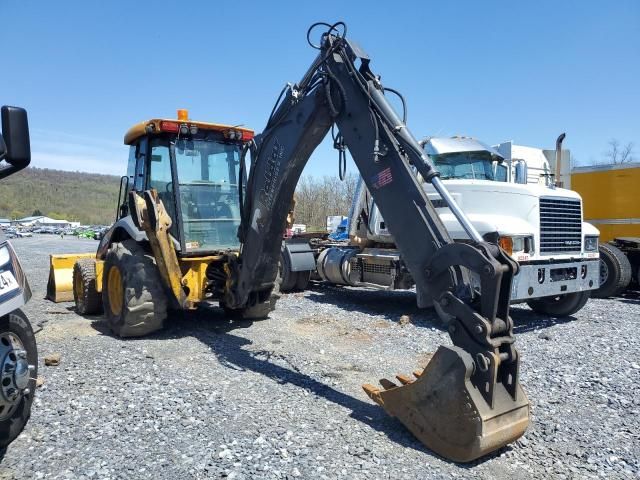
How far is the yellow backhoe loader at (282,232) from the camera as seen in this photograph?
11.3 ft

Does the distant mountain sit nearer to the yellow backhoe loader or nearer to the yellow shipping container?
the yellow shipping container

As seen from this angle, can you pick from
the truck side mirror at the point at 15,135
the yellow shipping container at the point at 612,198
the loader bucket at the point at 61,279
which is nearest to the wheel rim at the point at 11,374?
the truck side mirror at the point at 15,135

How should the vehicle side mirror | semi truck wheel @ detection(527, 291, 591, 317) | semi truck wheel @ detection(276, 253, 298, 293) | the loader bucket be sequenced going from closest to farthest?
1. semi truck wheel @ detection(527, 291, 591, 317)
2. the vehicle side mirror
3. the loader bucket
4. semi truck wheel @ detection(276, 253, 298, 293)

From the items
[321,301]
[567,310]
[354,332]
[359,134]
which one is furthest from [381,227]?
[359,134]

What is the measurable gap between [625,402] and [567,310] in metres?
4.00

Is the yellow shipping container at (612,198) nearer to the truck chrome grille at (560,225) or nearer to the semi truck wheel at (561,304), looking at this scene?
the semi truck wheel at (561,304)

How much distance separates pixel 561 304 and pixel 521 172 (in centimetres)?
232

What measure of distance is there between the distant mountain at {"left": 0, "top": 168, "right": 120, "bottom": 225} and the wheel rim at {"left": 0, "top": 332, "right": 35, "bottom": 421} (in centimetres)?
9172

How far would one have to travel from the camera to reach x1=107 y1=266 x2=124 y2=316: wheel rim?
675 cm

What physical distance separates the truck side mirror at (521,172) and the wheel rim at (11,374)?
7.85 metres

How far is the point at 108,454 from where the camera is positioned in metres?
3.38

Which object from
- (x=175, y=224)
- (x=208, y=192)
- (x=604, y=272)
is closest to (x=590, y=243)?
(x=604, y=272)

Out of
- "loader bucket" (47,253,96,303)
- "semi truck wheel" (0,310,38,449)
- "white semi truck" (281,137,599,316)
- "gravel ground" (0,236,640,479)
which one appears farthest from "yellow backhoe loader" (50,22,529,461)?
"semi truck wheel" (0,310,38,449)

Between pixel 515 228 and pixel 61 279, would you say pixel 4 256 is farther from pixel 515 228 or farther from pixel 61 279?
pixel 61 279
